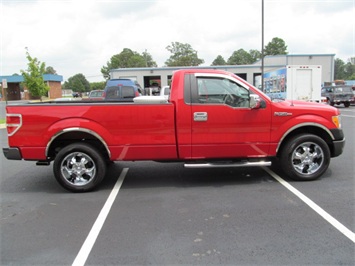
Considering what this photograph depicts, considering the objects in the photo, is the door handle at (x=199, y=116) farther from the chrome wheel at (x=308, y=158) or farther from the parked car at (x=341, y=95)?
the parked car at (x=341, y=95)

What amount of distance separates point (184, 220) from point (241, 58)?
426 feet

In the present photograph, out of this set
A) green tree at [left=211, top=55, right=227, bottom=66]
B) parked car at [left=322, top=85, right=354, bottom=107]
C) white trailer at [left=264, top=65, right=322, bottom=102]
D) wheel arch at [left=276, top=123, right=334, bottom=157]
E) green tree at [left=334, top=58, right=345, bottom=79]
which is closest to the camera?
wheel arch at [left=276, top=123, right=334, bottom=157]

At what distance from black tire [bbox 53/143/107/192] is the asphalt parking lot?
0.19m

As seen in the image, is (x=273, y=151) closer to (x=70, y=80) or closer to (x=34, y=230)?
(x=34, y=230)

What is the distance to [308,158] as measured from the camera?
5.80 m

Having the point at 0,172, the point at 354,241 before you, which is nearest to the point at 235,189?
the point at 354,241

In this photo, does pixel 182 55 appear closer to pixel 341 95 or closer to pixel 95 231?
pixel 341 95

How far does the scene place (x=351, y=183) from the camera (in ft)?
18.6

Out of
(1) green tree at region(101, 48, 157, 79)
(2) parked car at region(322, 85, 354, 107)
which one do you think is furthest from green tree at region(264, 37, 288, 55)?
(2) parked car at region(322, 85, 354, 107)

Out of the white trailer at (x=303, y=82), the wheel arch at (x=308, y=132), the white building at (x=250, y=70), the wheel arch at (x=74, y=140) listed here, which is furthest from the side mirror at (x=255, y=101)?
the white building at (x=250, y=70)

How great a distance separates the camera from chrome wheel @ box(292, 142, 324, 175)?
18.9 feet

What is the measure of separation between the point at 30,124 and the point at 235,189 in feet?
11.7

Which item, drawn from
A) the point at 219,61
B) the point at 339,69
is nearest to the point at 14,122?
the point at 219,61

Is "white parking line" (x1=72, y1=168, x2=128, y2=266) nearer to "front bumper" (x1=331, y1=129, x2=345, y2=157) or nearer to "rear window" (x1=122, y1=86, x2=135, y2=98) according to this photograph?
"front bumper" (x1=331, y1=129, x2=345, y2=157)
